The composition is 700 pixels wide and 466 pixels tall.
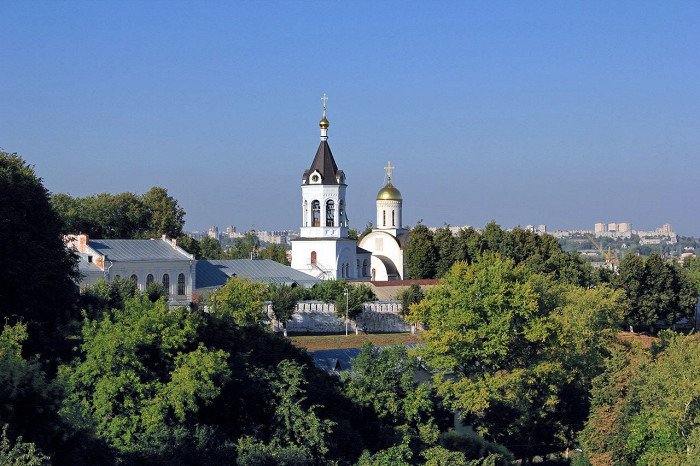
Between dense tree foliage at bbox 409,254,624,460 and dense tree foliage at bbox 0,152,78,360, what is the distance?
10186mm

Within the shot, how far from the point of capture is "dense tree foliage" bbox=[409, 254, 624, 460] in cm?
2981

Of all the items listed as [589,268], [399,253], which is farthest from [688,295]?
[399,253]

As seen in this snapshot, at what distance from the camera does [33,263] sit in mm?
27234

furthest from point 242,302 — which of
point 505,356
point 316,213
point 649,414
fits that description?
point 316,213

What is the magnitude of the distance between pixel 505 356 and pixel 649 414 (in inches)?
186

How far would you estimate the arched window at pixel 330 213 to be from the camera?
58731 mm

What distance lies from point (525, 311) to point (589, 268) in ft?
91.3

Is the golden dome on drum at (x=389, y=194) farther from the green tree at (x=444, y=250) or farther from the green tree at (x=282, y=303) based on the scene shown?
the green tree at (x=282, y=303)

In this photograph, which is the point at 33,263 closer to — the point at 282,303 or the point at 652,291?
the point at 282,303

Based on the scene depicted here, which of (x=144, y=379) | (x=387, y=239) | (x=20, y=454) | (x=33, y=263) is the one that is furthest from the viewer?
(x=387, y=239)

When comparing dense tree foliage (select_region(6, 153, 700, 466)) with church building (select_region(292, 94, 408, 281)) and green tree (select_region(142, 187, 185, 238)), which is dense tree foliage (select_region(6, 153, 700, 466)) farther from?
green tree (select_region(142, 187, 185, 238))

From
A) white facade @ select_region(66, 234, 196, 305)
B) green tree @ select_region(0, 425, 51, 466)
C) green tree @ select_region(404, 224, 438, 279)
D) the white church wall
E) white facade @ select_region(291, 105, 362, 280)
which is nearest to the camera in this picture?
green tree @ select_region(0, 425, 51, 466)

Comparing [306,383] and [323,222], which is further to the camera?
[323,222]

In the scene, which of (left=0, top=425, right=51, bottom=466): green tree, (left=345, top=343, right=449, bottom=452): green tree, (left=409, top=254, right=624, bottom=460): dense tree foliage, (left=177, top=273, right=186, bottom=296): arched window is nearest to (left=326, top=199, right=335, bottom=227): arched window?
(left=177, top=273, right=186, bottom=296): arched window
